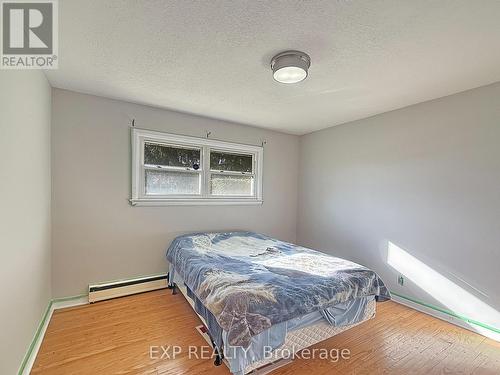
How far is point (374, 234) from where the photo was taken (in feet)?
10.2

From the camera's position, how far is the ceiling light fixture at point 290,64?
1782mm

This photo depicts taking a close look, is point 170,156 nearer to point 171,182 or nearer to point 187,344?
point 171,182

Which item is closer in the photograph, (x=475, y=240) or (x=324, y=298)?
(x=324, y=298)

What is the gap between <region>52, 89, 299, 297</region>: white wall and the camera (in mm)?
2523

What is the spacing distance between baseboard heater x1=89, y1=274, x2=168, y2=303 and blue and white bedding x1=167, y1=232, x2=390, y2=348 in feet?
1.22

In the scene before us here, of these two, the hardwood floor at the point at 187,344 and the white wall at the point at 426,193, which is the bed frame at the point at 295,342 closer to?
the hardwood floor at the point at 187,344

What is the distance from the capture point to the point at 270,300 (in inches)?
62.1

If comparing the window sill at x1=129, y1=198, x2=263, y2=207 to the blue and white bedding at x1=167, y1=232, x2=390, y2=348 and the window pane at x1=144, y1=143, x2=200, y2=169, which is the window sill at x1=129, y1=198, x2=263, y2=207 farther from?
the blue and white bedding at x1=167, y1=232, x2=390, y2=348

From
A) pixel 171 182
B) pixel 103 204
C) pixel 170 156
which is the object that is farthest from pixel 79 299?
pixel 170 156

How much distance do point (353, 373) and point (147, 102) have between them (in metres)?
3.32

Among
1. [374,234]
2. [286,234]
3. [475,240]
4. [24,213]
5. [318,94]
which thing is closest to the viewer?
[24,213]

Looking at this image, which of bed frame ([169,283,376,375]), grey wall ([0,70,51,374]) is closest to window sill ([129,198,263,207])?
grey wall ([0,70,51,374])

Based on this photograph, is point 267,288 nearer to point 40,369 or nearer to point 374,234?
point 40,369

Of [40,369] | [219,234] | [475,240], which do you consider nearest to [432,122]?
[475,240]
